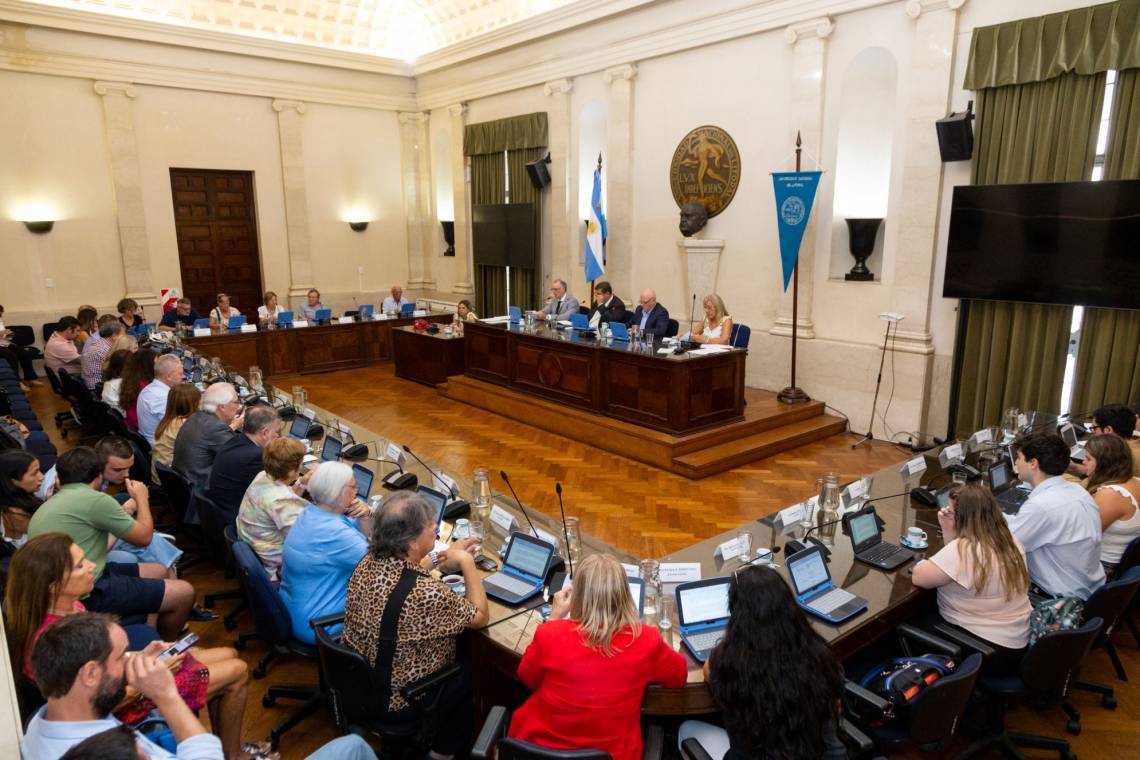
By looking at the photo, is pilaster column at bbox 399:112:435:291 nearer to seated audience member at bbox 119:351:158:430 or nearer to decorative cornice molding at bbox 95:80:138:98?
decorative cornice molding at bbox 95:80:138:98

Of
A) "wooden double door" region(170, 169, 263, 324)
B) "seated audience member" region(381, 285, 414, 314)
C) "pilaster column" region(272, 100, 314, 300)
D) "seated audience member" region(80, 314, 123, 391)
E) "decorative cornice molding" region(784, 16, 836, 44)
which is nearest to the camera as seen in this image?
"seated audience member" region(80, 314, 123, 391)

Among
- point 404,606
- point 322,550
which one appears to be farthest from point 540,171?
point 404,606

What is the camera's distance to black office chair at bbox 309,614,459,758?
2287 millimetres

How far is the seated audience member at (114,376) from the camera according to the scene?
5500mm

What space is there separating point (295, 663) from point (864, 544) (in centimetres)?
264

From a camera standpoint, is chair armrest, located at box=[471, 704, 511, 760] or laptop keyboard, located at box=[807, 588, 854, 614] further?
laptop keyboard, located at box=[807, 588, 854, 614]

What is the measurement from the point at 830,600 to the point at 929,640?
344 millimetres

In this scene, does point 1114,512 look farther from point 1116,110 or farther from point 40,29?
point 40,29

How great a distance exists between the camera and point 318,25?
11.1 meters

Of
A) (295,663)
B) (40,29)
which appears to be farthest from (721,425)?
(40,29)

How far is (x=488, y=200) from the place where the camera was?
11070 millimetres

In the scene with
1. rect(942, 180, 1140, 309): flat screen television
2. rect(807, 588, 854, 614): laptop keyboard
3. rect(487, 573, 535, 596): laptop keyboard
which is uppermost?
rect(942, 180, 1140, 309): flat screen television

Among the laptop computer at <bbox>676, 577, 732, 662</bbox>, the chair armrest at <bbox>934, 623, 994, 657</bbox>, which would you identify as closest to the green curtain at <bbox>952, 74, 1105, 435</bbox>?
the chair armrest at <bbox>934, 623, 994, 657</bbox>

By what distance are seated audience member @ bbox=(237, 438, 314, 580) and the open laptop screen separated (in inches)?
68.0
